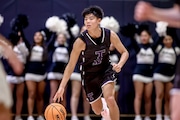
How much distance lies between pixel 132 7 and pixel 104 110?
5977 millimetres

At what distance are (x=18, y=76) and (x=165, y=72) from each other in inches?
138

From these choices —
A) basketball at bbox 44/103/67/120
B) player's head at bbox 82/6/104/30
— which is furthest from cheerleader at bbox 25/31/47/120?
A: player's head at bbox 82/6/104/30

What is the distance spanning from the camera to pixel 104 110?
7082 mm

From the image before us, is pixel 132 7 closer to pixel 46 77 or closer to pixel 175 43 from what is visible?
pixel 175 43

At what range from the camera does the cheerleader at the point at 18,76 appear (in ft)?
36.5

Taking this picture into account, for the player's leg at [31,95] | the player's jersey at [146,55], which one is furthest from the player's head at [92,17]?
the player's jersey at [146,55]

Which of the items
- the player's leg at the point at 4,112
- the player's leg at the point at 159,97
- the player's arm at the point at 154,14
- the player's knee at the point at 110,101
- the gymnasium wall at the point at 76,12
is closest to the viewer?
the player's leg at the point at 4,112

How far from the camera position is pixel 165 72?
37.3 feet

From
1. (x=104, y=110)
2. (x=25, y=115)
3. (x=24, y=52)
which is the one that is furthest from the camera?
(x=25, y=115)

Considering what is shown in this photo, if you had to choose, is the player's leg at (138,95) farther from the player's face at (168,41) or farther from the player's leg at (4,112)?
the player's leg at (4,112)

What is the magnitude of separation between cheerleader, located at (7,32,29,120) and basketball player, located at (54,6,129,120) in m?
3.99

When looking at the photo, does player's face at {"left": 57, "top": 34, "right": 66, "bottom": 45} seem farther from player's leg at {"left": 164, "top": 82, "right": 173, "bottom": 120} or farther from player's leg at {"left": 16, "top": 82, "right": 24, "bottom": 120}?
player's leg at {"left": 164, "top": 82, "right": 173, "bottom": 120}

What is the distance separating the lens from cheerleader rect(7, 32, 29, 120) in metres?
11.1

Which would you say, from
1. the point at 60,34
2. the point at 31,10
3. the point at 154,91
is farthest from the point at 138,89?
the point at 31,10
